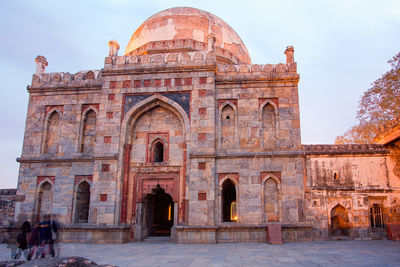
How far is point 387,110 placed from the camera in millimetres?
20016

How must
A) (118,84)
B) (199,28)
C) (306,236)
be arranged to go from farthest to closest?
(199,28)
(118,84)
(306,236)

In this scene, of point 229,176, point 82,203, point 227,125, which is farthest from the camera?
point 82,203

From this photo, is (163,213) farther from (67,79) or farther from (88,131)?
(67,79)

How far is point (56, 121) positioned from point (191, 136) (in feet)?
22.5

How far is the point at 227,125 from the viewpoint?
48.4 feet

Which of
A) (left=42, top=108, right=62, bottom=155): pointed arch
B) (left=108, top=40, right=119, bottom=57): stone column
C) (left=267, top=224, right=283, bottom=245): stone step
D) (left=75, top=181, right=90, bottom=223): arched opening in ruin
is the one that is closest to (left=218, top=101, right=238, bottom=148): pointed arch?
(left=267, top=224, right=283, bottom=245): stone step

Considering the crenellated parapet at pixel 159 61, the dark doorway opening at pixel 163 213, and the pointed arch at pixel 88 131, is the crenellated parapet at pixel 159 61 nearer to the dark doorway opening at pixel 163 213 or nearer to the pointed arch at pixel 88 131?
the pointed arch at pixel 88 131

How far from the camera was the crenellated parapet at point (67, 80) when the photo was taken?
622 inches

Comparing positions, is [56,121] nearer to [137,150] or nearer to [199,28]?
[137,150]

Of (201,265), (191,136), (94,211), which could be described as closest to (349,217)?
(191,136)

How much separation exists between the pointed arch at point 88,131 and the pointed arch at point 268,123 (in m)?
7.69

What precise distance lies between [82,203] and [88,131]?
3.32 meters

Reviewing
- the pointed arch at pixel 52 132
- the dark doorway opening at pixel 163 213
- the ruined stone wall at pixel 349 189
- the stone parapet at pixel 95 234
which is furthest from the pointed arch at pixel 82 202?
the ruined stone wall at pixel 349 189

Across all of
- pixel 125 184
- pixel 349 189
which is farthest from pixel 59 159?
pixel 349 189
